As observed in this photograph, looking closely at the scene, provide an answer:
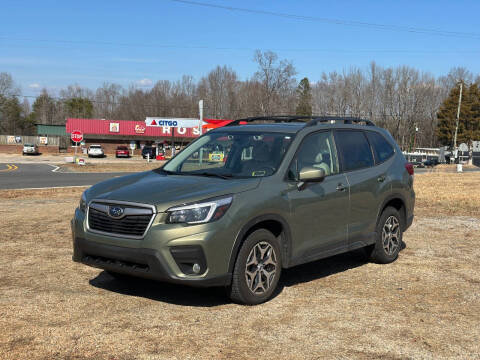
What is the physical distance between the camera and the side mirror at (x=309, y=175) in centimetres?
572

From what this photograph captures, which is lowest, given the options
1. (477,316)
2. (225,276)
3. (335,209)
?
(477,316)

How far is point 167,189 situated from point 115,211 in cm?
52

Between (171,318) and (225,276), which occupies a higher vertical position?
(225,276)

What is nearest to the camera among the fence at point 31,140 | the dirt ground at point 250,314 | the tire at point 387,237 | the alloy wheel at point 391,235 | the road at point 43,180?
the dirt ground at point 250,314

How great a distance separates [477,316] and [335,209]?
1.83 metres

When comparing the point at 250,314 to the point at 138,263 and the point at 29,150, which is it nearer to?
the point at 138,263

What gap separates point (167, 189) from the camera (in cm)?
527

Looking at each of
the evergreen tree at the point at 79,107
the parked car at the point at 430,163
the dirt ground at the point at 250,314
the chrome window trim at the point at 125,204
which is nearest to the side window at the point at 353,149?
the dirt ground at the point at 250,314

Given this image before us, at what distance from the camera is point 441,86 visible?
105m

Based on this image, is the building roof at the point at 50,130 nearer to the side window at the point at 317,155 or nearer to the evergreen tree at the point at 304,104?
the evergreen tree at the point at 304,104

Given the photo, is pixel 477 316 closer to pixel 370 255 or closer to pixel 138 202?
pixel 370 255

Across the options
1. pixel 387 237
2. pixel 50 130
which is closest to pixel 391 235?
pixel 387 237

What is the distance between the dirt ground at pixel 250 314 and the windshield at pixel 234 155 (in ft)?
4.27

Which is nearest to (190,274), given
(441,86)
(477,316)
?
(477,316)
